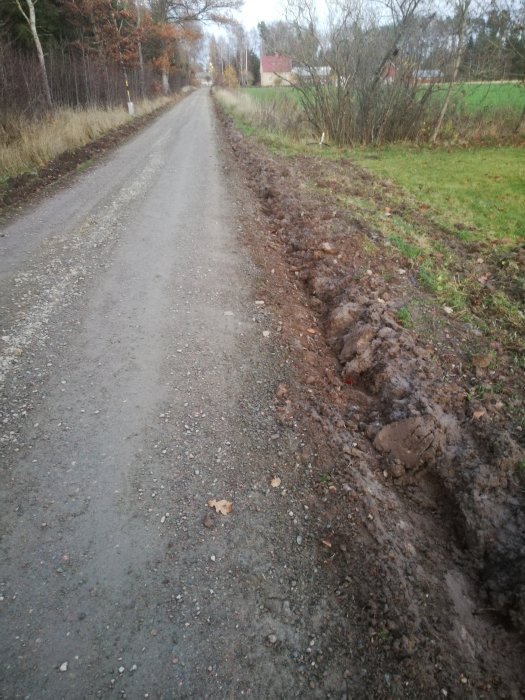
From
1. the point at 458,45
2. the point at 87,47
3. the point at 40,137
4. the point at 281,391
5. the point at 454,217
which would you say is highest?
the point at 87,47

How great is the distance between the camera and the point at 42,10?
18156 mm

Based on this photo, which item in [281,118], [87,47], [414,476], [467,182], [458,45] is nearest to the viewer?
[414,476]

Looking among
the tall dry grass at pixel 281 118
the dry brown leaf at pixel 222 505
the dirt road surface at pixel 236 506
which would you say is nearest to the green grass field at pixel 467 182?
the tall dry grass at pixel 281 118

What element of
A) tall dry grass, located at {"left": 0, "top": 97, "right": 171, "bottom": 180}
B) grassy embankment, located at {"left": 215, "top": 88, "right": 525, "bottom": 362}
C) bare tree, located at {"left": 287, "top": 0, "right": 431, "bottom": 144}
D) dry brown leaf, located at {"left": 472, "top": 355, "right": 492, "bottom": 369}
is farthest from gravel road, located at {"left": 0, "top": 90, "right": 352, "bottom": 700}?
bare tree, located at {"left": 287, "top": 0, "right": 431, "bottom": 144}

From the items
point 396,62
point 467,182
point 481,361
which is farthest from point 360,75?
point 481,361

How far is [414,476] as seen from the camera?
112 inches

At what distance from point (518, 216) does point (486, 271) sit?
10.3 ft

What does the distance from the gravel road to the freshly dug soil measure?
262 millimetres

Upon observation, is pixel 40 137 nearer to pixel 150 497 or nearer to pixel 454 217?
pixel 454 217

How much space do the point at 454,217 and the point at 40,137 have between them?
35.5ft

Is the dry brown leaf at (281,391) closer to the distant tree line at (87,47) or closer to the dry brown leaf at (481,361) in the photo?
the dry brown leaf at (481,361)

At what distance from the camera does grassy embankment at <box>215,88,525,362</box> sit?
4.89 m

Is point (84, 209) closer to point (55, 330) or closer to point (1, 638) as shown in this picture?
point (55, 330)

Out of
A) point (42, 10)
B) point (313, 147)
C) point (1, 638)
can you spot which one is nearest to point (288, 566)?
point (1, 638)
